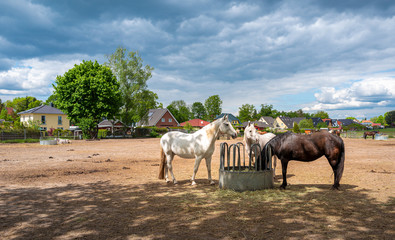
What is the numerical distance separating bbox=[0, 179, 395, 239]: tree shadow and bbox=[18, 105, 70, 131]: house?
59.3 metres

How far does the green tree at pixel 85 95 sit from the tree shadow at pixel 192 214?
34.8 meters

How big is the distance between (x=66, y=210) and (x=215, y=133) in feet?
16.3

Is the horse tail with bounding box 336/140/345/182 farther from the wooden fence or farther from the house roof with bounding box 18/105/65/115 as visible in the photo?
the house roof with bounding box 18/105/65/115

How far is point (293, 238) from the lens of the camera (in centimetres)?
434

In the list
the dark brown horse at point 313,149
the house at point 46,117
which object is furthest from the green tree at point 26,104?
the dark brown horse at point 313,149

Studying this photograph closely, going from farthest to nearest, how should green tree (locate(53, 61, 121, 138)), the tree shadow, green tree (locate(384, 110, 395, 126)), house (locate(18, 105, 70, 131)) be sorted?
1. green tree (locate(384, 110, 395, 126))
2. house (locate(18, 105, 70, 131))
3. green tree (locate(53, 61, 121, 138))
4. the tree shadow

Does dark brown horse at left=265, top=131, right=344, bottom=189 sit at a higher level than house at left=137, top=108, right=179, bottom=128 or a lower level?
lower

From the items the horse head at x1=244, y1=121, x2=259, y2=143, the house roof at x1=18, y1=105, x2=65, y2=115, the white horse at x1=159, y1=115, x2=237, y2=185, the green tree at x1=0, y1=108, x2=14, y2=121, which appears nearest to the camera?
the white horse at x1=159, y1=115, x2=237, y2=185

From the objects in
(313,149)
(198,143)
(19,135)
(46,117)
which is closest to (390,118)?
(46,117)

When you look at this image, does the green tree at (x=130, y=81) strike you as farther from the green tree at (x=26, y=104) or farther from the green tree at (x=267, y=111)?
the green tree at (x=267, y=111)

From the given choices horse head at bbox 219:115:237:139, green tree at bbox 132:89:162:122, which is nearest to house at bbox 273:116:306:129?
green tree at bbox 132:89:162:122

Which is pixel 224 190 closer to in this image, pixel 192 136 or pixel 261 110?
pixel 192 136

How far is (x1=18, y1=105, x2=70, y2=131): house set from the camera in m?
58.4

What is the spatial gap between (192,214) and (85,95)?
40.4 metres
